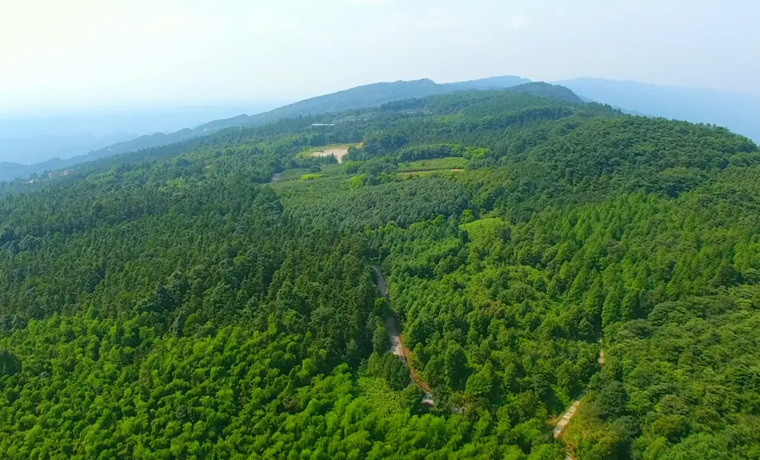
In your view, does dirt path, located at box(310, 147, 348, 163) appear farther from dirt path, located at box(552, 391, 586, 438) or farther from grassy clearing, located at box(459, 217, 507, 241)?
dirt path, located at box(552, 391, 586, 438)

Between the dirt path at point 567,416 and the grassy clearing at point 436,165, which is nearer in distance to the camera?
the dirt path at point 567,416

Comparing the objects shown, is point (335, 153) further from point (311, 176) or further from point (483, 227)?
point (483, 227)

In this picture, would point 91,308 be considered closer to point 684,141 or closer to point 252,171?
point 252,171

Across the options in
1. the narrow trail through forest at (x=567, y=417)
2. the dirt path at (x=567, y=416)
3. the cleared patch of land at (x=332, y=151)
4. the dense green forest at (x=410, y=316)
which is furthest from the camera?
the cleared patch of land at (x=332, y=151)

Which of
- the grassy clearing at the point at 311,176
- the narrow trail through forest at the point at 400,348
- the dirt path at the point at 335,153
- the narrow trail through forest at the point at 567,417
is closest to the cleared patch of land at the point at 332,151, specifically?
the dirt path at the point at 335,153

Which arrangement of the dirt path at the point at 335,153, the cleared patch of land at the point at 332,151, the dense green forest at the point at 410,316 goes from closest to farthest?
the dense green forest at the point at 410,316 → the dirt path at the point at 335,153 → the cleared patch of land at the point at 332,151

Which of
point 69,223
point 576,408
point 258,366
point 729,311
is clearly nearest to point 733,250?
point 729,311

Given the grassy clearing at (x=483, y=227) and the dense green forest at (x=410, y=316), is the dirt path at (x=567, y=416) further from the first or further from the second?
the grassy clearing at (x=483, y=227)

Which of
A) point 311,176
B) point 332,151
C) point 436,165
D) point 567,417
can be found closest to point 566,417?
point 567,417

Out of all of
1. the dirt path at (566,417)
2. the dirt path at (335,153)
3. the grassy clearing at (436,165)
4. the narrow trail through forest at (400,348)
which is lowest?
the dirt path at (566,417)
